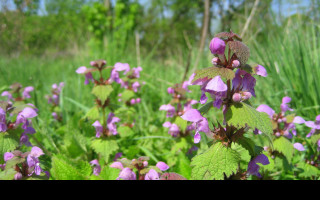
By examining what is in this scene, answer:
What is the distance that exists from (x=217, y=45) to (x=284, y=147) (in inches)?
29.5

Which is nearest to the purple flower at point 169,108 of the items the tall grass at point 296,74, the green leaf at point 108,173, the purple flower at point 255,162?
the green leaf at point 108,173

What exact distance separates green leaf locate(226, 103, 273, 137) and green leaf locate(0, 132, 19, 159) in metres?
0.84

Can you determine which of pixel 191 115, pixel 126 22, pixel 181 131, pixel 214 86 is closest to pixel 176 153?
pixel 181 131

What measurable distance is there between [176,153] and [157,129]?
0.57 m

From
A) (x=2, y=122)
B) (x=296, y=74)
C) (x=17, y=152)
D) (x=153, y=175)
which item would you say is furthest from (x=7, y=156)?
(x=296, y=74)

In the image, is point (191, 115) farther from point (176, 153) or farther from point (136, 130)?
point (136, 130)

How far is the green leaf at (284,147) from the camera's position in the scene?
3.81 ft

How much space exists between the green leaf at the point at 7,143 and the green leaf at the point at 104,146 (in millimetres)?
479

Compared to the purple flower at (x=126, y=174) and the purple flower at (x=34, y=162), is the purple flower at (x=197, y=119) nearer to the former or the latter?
the purple flower at (x=126, y=174)

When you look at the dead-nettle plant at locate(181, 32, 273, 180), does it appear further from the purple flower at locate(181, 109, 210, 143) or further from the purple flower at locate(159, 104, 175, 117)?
the purple flower at locate(159, 104, 175, 117)

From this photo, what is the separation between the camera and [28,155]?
3.00 feet

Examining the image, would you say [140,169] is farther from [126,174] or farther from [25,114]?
[25,114]

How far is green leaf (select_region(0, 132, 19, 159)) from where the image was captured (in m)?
1.00
